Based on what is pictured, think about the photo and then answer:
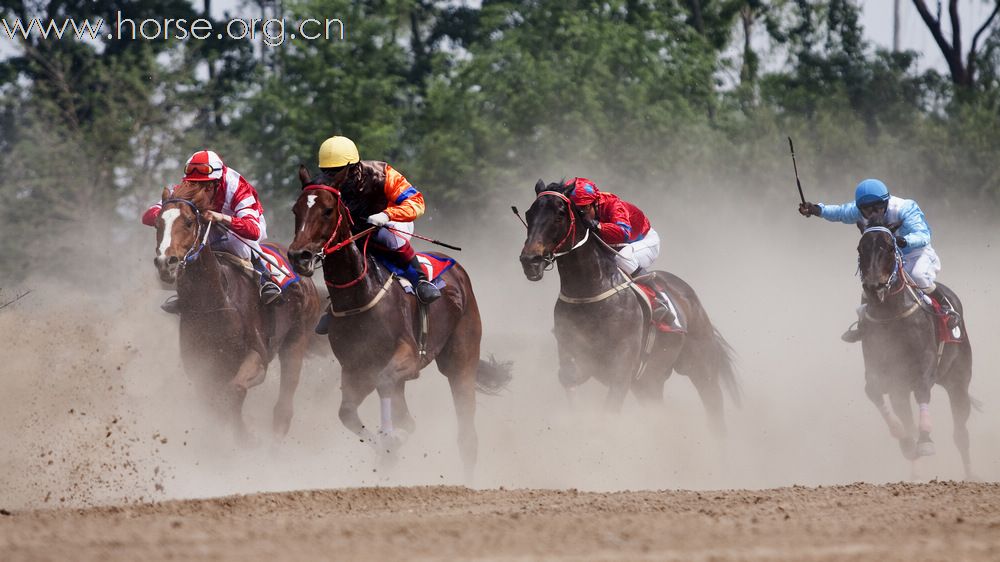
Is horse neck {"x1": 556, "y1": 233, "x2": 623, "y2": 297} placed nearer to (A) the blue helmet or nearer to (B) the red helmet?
(B) the red helmet

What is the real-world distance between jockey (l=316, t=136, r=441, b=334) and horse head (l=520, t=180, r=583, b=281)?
123 centimetres

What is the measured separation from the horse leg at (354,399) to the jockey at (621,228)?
9.71ft

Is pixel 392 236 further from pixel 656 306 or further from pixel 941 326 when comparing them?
pixel 941 326

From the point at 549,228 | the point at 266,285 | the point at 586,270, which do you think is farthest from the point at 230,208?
the point at 586,270

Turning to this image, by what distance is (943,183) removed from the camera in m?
31.5

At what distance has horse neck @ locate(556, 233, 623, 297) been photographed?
12.6m

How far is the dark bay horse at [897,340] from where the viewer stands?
12.9m

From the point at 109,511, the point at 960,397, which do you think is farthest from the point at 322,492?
the point at 960,397

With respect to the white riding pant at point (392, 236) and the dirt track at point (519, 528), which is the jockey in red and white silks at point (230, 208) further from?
the dirt track at point (519, 528)

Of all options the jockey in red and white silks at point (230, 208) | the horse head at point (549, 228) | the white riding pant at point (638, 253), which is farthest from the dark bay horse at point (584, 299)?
Result: the jockey in red and white silks at point (230, 208)

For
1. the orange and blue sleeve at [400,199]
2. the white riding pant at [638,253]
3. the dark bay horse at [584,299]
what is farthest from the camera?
the white riding pant at [638,253]

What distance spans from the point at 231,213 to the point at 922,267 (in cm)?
681

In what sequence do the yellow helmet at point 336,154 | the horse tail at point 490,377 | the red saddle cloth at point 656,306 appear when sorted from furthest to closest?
1. the red saddle cloth at point 656,306
2. the horse tail at point 490,377
3. the yellow helmet at point 336,154

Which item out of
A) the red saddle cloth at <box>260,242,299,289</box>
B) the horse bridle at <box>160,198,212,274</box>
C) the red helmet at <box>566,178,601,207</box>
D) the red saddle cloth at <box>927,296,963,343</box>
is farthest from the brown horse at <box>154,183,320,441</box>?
the red saddle cloth at <box>927,296,963,343</box>
